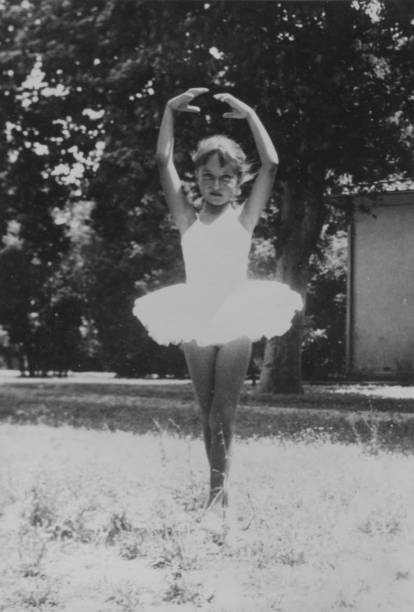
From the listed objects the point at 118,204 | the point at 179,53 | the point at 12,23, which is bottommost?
the point at 118,204

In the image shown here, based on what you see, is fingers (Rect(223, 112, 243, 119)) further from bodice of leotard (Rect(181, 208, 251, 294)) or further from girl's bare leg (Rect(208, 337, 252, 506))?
girl's bare leg (Rect(208, 337, 252, 506))

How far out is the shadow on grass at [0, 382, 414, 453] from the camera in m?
8.30

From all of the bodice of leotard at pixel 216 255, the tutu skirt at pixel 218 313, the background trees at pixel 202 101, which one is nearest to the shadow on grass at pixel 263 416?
the tutu skirt at pixel 218 313

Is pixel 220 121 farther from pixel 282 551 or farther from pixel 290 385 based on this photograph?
pixel 282 551

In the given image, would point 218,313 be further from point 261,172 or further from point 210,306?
point 261,172

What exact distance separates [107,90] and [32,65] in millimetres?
2030

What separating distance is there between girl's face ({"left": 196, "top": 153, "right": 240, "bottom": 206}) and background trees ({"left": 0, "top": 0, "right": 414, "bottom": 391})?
26.9 ft

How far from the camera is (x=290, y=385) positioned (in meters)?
16.7

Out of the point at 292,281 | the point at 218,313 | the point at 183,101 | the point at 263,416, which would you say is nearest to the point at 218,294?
the point at 218,313

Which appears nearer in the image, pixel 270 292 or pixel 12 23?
pixel 270 292

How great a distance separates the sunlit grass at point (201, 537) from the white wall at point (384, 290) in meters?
18.6

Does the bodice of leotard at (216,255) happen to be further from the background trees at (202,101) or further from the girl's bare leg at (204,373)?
the background trees at (202,101)

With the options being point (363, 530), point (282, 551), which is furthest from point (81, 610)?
point (363, 530)

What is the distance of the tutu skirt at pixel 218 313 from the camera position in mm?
4195
